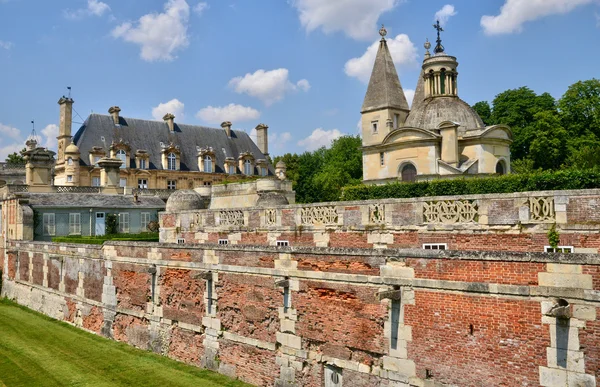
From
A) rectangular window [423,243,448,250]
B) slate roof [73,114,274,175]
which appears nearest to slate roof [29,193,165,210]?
slate roof [73,114,274,175]

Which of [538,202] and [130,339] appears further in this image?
[130,339]

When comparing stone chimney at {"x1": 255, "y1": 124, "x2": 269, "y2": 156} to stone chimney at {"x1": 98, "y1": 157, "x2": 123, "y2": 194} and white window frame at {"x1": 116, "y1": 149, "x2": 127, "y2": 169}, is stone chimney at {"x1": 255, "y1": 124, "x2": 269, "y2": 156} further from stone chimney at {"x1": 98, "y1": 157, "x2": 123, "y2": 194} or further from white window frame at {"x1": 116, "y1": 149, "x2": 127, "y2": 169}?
stone chimney at {"x1": 98, "y1": 157, "x2": 123, "y2": 194}

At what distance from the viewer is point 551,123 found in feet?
163

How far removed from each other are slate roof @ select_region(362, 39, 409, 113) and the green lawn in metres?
26.8

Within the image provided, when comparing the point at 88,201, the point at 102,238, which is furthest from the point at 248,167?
the point at 102,238

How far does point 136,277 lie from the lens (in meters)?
17.8

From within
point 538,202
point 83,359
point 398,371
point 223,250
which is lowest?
point 83,359

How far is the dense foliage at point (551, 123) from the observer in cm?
4803

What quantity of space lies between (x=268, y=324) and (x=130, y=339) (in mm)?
7115

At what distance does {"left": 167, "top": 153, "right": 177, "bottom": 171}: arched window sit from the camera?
57.4 meters

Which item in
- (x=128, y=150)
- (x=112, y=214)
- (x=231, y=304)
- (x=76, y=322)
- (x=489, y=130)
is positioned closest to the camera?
(x=231, y=304)

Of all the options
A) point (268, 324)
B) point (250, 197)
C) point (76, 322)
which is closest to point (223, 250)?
point (268, 324)

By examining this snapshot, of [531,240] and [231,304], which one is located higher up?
[531,240]

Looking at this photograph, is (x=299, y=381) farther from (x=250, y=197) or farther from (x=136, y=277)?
(x=250, y=197)
